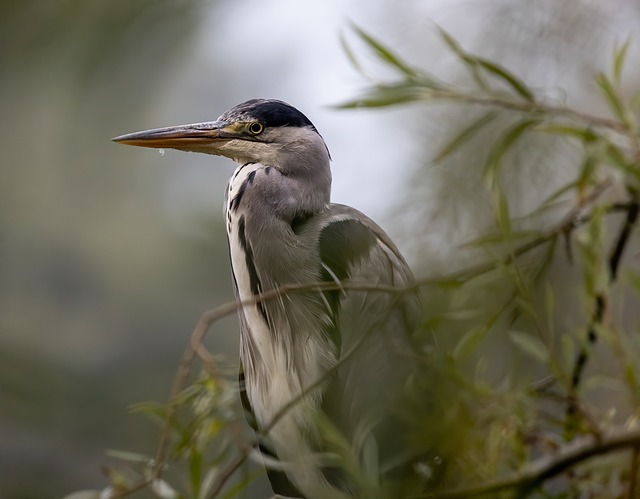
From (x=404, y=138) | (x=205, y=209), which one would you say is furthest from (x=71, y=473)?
(x=404, y=138)

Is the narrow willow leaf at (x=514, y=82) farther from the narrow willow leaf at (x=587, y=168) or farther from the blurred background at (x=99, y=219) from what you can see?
the blurred background at (x=99, y=219)

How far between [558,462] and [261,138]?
3.71 ft

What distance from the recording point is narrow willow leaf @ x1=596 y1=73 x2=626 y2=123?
2.01 ft

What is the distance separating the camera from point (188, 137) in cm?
156

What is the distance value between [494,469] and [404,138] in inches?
32.4

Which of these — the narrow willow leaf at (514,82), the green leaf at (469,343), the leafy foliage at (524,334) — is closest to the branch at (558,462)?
the leafy foliage at (524,334)

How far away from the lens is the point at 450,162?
1.21 m

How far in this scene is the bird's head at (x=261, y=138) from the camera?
1.56 metres

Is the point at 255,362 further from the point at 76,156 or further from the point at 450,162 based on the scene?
the point at 76,156

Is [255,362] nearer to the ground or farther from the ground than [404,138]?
nearer to the ground

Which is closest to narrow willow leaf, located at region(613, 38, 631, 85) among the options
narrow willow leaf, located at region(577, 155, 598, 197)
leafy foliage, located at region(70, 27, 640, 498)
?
leafy foliage, located at region(70, 27, 640, 498)

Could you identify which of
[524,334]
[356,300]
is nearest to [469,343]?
[524,334]

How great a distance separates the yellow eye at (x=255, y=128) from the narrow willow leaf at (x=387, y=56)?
881 millimetres

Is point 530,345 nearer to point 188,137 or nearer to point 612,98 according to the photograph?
point 612,98
